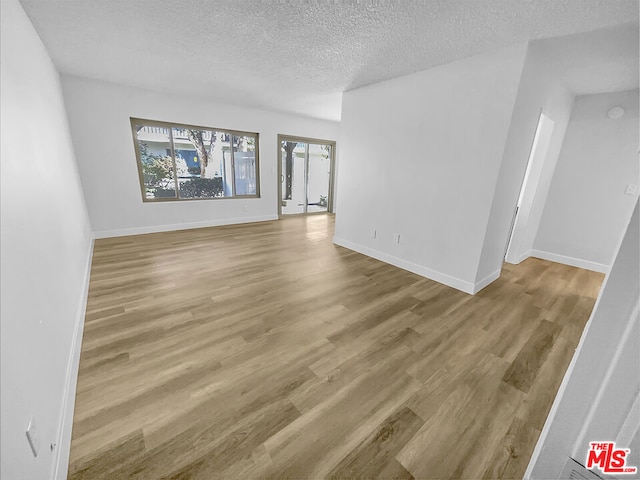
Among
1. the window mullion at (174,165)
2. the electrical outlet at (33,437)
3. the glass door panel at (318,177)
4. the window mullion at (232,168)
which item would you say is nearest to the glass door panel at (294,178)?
the glass door panel at (318,177)

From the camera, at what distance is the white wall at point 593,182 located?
10.9 ft

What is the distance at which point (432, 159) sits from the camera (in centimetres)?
295

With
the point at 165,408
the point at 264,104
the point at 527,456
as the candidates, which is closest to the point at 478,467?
the point at 527,456

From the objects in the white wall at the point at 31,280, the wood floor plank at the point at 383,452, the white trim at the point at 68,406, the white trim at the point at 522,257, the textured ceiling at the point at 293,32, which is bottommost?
the wood floor plank at the point at 383,452

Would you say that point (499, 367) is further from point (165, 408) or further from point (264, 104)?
point (264, 104)

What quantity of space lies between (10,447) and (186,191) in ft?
16.8

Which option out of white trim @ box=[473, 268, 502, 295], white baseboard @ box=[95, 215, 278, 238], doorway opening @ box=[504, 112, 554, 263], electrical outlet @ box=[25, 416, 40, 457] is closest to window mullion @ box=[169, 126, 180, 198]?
white baseboard @ box=[95, 215, 278, 238]

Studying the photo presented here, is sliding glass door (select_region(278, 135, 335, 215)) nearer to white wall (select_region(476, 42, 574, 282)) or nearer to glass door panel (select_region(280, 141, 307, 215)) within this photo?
glass door panel (select_region(280, 141, 307, 215))

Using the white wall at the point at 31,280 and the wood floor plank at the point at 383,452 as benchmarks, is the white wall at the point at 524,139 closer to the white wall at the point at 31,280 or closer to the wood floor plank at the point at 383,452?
the wood floor plank at the point at 383,452

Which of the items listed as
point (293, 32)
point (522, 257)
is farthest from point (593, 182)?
point (293, 32)

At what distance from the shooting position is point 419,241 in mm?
3246

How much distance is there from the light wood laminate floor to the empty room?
0.05 feet

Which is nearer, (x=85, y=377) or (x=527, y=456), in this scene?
(x=527, y=456)

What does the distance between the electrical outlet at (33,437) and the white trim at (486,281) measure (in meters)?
3.37
